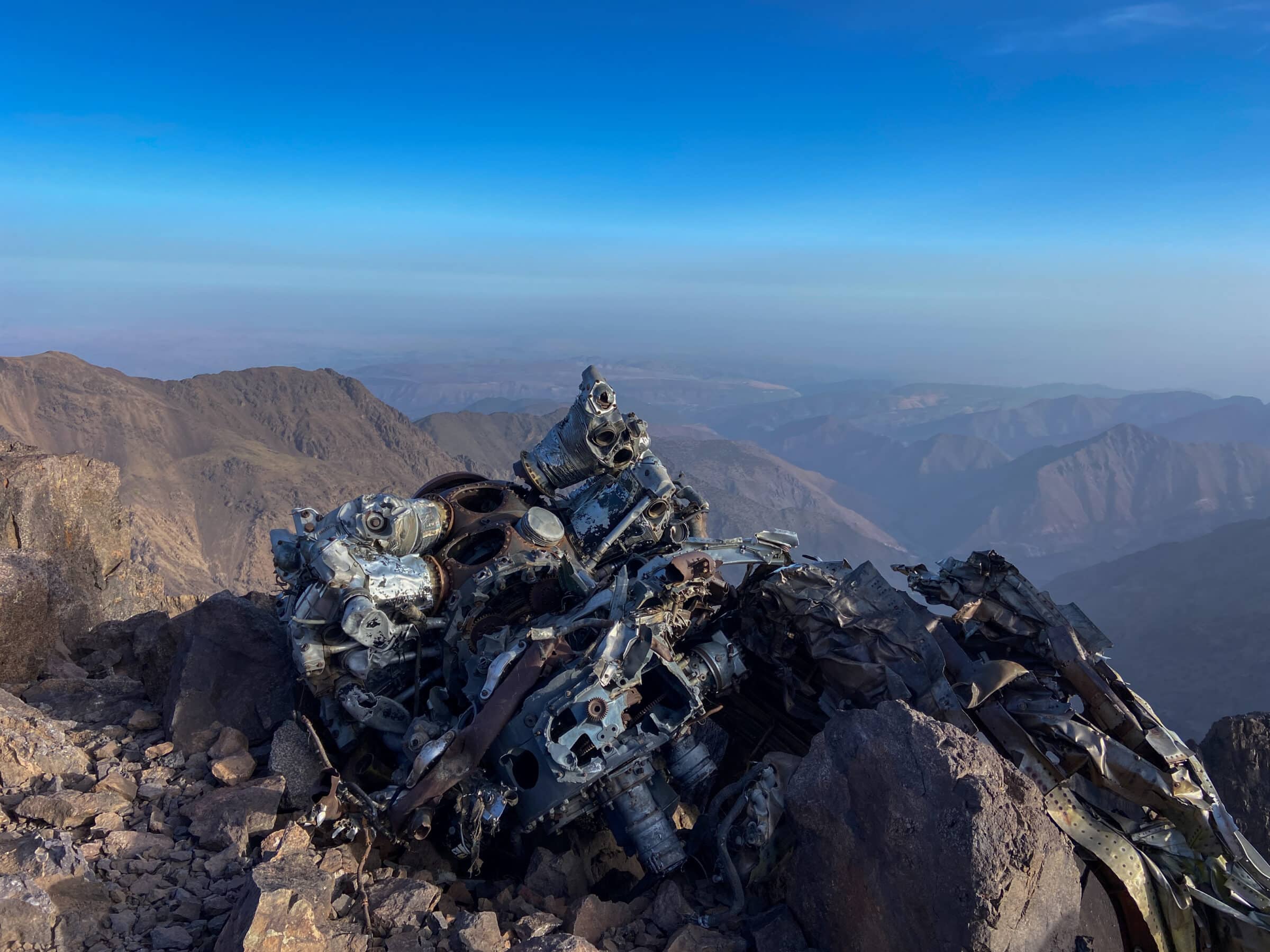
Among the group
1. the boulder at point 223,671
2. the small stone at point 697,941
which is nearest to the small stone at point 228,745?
the boulder at point 223,671

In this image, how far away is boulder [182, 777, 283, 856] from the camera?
7715 millimetres

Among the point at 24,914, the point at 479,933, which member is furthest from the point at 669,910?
the point at 24,914

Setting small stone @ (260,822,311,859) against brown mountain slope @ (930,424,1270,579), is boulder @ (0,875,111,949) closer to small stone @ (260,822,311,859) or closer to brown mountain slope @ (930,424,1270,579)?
small stone @ (260,822,311,859)

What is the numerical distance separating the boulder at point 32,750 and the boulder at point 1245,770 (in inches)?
618

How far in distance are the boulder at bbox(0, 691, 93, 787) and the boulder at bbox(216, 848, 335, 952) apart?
3.06m

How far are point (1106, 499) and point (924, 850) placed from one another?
562ft

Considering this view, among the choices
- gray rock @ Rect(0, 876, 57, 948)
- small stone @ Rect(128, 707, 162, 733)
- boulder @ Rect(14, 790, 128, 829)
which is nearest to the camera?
gray rock @ Rect(0, 876, 57, 948)

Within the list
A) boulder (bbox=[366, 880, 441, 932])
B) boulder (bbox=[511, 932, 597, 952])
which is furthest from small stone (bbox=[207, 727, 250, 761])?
boulder (bbox=[511, 932, 597, 952])

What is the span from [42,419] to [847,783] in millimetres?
83091

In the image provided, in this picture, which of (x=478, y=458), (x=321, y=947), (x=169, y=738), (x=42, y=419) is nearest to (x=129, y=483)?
(x=42, y=419)

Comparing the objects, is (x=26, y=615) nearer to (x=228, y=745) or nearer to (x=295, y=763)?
(x=228, y=745)

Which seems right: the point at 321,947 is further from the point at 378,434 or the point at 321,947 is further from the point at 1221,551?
the point at 1221,551

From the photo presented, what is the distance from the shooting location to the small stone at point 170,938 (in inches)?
254

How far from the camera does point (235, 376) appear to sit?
303 feet
